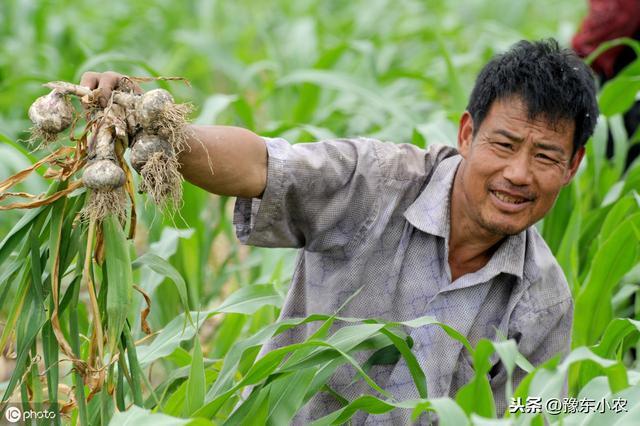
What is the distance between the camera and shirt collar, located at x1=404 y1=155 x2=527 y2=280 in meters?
1.75

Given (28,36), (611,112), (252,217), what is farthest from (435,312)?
(28,36)

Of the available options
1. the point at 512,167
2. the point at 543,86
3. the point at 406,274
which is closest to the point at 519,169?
the point at 512,167

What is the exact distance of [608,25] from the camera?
315 centimetres

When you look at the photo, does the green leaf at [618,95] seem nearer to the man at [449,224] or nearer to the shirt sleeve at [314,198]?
the man at [449,224]

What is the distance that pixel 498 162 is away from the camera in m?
1.71

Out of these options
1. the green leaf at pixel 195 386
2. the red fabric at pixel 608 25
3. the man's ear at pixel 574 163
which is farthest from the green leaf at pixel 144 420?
the red fabric at pixel 608 25

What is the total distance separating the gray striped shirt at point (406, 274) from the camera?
1697mm

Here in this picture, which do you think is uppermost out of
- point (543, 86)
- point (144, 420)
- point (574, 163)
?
point (543, 86)

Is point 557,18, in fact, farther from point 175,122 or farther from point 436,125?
point 175,122

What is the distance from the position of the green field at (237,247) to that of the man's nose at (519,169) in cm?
26

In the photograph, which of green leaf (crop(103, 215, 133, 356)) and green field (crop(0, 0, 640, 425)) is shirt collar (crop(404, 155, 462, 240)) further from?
green leaf (crop(103, 215, 133, 356))

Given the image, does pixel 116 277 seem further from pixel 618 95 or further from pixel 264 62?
pixel 264 62

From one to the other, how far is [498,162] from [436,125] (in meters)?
0.92

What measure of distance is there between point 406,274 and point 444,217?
118mm
